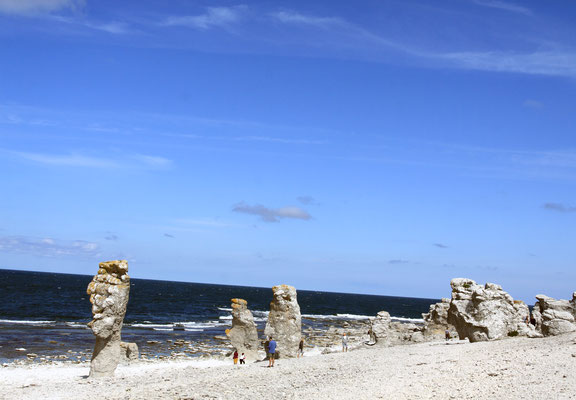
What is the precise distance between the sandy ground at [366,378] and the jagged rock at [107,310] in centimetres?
99

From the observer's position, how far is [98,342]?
2598cm

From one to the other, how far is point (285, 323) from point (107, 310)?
10146 mm

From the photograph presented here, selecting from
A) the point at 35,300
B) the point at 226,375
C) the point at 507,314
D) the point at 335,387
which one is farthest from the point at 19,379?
the point at 35,300

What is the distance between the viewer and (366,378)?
21422 mm

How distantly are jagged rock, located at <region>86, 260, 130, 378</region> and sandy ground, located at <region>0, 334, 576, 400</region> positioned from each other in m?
0.99

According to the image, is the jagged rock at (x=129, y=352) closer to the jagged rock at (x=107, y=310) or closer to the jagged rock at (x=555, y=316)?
the jagged rock at (x=107, y=310)

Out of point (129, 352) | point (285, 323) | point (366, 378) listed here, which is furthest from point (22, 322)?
point (366, 378)

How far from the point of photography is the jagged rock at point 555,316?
26.5 m

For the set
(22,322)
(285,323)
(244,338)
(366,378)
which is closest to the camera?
(366,378)

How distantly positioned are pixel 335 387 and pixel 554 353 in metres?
8.60

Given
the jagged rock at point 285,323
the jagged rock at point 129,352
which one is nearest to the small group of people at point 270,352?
the jagged rock at point 285,323

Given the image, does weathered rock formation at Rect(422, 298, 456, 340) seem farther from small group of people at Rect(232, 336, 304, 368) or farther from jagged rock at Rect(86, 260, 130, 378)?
jagged rock at Rect(86, 260, 130, 378)

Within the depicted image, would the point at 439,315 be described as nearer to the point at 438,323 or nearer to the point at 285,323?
the point at 438,323

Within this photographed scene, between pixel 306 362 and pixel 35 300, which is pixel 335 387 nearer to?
pixel 306 362
